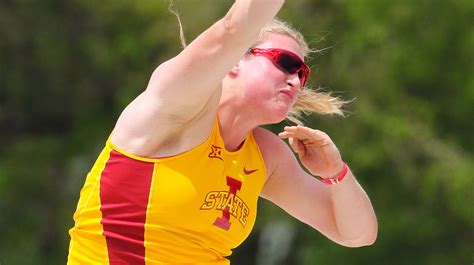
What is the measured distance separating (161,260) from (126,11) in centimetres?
1094

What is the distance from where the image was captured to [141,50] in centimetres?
1409

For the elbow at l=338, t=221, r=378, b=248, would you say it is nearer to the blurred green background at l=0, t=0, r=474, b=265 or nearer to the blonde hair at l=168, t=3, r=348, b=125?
the blonde hair at l=168, t=3, r=348, b=125

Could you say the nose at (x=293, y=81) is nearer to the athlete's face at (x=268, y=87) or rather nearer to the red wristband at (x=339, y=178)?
the athlete's face at (x=268, y=87)

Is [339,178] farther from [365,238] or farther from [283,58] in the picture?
[283,58]

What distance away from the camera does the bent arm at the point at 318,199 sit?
418cm

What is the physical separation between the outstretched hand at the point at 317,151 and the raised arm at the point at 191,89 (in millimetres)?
443

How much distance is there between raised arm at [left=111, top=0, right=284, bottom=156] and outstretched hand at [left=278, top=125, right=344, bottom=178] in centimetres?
44

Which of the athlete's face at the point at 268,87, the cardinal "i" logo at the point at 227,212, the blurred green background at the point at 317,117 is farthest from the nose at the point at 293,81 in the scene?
the blurred green background at the point at 317,117

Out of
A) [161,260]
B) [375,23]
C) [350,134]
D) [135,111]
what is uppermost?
[135,111]

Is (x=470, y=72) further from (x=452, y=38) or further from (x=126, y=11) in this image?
(x=126, y=11)

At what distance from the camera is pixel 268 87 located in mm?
3832

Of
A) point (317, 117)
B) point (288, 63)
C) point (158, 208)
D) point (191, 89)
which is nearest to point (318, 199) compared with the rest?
point (288, 63)

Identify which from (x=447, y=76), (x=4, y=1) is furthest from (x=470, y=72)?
(x=4, y=1)

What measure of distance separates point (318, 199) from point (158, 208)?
79 cm
